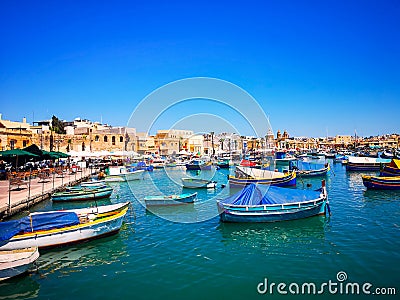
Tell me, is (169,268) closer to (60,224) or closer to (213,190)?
(60,224)

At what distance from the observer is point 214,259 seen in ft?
43.2

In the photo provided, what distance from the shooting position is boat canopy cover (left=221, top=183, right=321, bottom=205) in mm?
18297

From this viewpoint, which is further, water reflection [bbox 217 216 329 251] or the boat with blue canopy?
the boat with blue canopy

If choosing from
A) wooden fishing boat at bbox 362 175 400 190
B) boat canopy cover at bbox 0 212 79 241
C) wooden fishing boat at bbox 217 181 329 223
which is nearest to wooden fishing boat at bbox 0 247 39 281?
boat canopy cover at bbox 0 212 79 241

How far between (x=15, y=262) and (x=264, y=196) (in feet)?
44.9

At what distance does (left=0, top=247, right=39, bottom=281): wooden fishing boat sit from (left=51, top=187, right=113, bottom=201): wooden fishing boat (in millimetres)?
15408

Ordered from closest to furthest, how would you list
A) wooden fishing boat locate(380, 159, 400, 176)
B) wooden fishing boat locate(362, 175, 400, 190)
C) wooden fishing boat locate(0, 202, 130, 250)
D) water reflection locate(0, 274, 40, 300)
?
water reflection locate(0, 274, 40, 300), wooden fishing boat locate(0, 202, 130, 250), wooden fishing boat locate(362, 175, 400, 190), wooden fishing boat locate(380, 159, 400, 176)

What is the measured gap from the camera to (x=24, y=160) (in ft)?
108

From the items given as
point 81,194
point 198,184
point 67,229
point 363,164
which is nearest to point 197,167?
point 198,184

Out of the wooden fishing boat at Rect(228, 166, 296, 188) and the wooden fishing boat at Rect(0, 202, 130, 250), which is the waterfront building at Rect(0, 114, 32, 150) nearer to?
the wooden fishing boat at Rect(228, 166, 296, 188)

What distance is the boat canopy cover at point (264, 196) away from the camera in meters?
18.3

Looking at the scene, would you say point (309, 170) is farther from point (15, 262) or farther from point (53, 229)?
point (15, 262)

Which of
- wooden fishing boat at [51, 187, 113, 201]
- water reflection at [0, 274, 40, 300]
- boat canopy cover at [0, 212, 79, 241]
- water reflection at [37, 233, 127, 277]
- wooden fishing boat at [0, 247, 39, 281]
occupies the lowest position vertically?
water reflection at [0, 274, 40, 300]

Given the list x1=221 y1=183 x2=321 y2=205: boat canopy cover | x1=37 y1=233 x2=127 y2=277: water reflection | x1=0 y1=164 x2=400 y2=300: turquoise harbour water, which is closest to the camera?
x1=0 y1=164 x2=400 y2=300: turquoise harbour water
